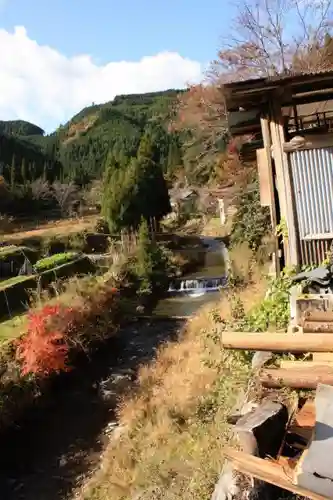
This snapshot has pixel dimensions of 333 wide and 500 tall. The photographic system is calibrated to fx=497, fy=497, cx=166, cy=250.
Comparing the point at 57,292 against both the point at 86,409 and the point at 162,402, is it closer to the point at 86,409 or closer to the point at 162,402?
the point at 86,409

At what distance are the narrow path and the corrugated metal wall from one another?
278 inches

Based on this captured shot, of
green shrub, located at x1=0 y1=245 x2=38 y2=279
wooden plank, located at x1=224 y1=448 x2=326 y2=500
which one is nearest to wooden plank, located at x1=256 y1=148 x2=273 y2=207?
wooden plank, located at x1=224 y1=448 x2=326 y2=500

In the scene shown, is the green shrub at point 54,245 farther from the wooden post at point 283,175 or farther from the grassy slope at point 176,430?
the wooden post at point 283,175

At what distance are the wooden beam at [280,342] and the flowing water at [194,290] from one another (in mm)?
14087

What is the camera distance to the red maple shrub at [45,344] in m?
14.3

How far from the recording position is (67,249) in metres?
30.2

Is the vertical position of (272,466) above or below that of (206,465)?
above

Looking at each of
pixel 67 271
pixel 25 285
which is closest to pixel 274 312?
pixel 25 285

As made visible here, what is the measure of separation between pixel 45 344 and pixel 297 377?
11.0m

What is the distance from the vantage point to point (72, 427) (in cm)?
1304

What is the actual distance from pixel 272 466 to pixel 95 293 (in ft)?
50.6

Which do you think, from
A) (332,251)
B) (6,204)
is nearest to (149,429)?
(332,251)

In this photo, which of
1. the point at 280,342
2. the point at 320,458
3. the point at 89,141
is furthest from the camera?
the point at 89,141

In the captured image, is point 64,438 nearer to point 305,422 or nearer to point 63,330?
point 63,330
